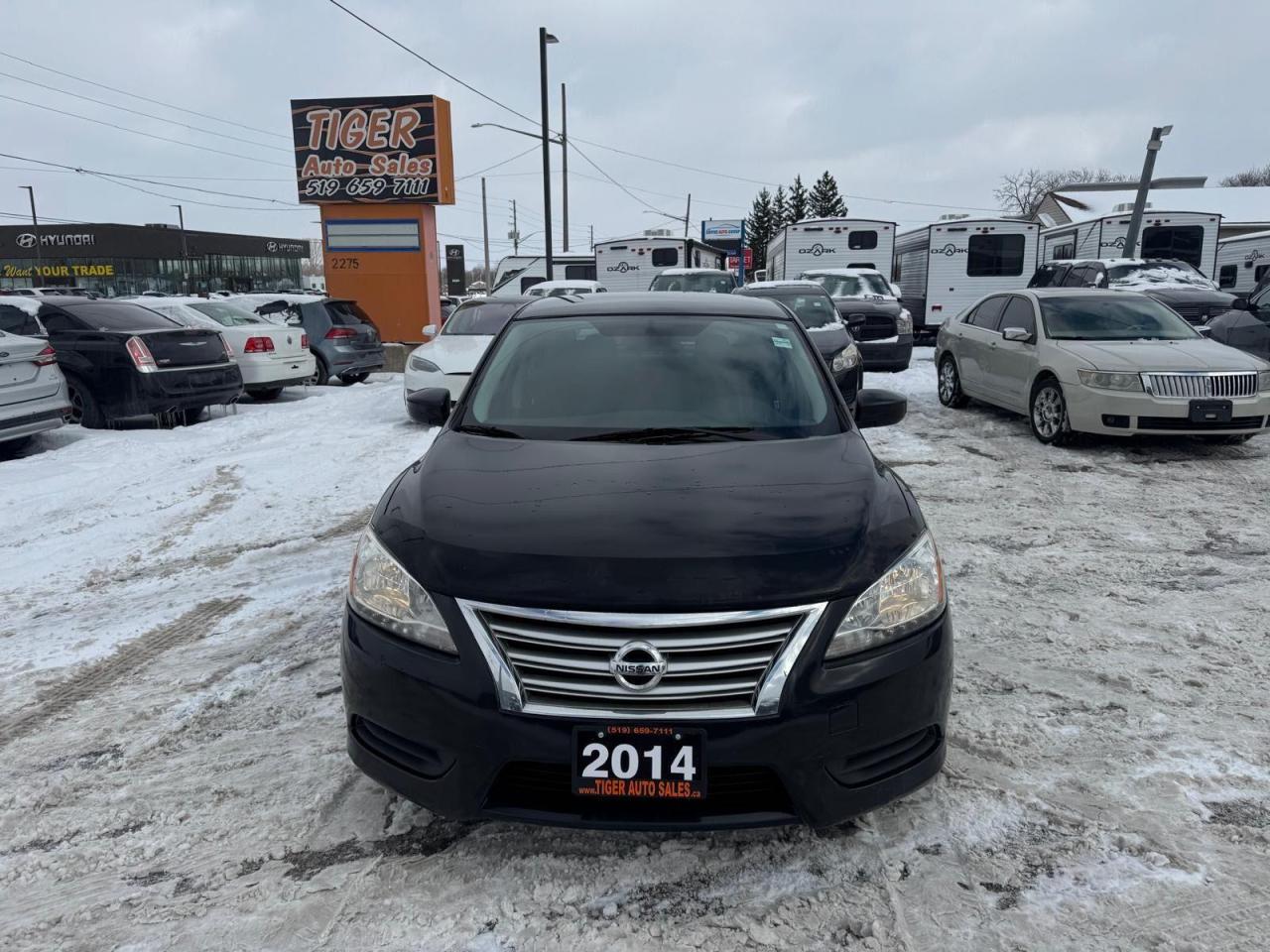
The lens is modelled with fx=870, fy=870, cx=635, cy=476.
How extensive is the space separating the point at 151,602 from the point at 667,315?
3.23m

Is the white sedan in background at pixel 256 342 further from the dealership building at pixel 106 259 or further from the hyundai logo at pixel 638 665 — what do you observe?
the dealership building at pixel 106 259

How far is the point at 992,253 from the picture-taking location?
820 inches

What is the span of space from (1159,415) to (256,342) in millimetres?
11349

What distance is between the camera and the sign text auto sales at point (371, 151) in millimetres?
18219

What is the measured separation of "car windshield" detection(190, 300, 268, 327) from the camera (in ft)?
43.2

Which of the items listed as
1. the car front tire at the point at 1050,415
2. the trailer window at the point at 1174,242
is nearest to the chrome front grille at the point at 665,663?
the car front tire at the point at 1050,415

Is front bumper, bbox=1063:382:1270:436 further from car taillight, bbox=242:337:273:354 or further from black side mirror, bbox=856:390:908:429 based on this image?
→ car taillight, bbox=242:337:273:354

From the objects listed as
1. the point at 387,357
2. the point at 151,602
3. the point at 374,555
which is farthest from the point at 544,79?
the point at 374,555

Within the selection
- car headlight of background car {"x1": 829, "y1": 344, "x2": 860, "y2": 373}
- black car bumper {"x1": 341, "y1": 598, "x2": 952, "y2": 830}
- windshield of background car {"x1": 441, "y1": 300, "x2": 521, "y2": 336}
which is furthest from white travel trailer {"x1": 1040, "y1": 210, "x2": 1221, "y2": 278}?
black car bumper {"x1": 341, "y1": 598, "x2": 952, "y2": 830}

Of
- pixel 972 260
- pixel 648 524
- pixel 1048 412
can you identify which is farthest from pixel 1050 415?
pixel 972 260

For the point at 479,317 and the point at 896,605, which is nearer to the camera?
the point at 896,605

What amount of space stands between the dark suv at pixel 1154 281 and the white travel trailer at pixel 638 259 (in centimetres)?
929

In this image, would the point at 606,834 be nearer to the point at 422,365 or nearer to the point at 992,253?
the point at 422,365

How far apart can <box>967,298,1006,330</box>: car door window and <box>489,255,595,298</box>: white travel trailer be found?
16475mm
